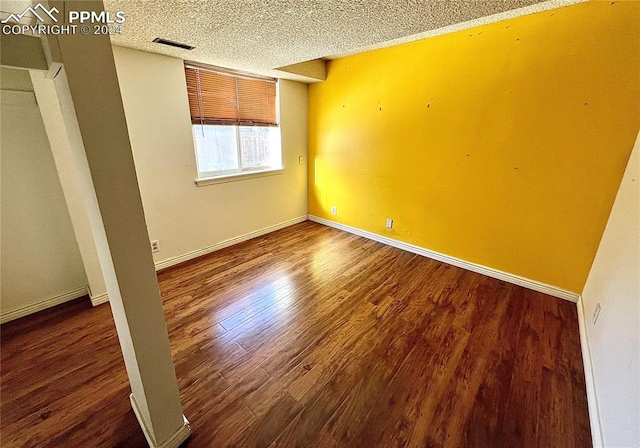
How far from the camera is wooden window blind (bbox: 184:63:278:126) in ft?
8.86

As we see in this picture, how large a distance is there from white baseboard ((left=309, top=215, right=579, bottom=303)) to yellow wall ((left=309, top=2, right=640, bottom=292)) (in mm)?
59

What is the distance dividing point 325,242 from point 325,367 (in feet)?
6.51

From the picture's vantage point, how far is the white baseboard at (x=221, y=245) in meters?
2.80

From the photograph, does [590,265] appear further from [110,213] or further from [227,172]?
[227,172]

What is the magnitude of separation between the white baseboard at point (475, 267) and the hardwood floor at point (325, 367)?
111 millimetres

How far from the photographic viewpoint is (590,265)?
2.13 meters

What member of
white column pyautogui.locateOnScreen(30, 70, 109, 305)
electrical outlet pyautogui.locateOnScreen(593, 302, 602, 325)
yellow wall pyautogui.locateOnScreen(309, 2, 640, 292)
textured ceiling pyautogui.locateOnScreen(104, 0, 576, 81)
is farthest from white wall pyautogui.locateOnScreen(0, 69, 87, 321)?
electrical outlet pyautogui.locateOnScreen(593, 302, 602, 325)

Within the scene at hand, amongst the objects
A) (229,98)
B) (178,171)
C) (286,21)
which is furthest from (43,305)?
(286,21)

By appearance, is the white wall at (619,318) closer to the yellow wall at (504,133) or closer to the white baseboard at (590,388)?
the white baseboard at (590,388)

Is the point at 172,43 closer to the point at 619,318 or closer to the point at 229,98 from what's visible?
the point at 229,98

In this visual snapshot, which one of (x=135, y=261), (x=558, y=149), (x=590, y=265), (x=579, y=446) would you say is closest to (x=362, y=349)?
(x=579, y=446)

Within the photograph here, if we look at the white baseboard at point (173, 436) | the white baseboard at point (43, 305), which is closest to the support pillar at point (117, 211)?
the white baseboard at point (173, 436)

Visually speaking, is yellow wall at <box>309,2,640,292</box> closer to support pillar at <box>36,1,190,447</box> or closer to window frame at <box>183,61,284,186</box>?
window frame at <box>183,61,284,186</box>

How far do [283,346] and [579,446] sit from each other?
1.61 metres
